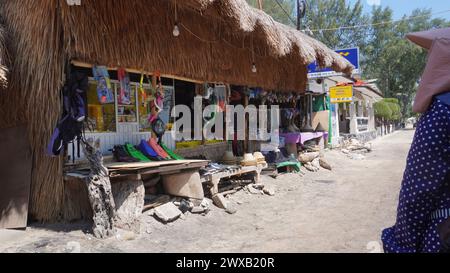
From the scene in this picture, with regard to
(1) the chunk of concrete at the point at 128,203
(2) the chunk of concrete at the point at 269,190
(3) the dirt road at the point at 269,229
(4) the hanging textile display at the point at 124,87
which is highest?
(4) the hanging textile display at the point at 124,87

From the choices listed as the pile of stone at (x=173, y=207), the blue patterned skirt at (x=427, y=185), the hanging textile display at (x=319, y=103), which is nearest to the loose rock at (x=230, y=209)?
the pile of stone at (x=173, y=207)

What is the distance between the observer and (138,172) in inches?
189

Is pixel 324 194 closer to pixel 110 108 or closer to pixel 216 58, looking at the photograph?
pixel 216 58

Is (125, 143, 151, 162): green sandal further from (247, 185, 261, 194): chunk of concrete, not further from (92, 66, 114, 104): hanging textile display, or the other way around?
(247, 185, 261, 194): chunk of concrete

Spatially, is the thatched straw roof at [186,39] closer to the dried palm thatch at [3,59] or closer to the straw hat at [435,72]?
the dried palm thatch at [3,59]

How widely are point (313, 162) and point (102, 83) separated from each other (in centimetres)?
Answer: 686

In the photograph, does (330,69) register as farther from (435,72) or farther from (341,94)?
(435,72)

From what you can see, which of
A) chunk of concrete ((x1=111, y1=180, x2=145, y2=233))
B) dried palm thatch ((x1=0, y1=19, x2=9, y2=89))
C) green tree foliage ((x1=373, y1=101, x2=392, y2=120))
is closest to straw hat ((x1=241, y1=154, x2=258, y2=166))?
chunk of concrete ((x1=111, y1=180, x2=145, y2=233))

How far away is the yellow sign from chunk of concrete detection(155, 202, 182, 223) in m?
9.98

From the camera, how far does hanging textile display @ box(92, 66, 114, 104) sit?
510 cm

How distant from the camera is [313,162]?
1020cm

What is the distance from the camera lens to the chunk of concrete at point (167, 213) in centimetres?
493

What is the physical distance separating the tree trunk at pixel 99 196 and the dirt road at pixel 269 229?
0.51ft

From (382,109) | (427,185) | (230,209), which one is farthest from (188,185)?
(382,109)
